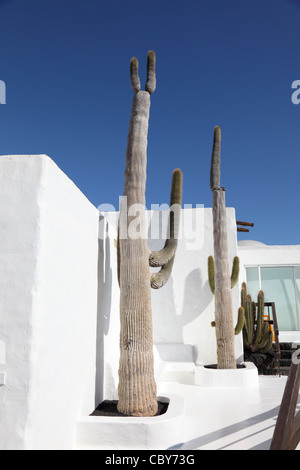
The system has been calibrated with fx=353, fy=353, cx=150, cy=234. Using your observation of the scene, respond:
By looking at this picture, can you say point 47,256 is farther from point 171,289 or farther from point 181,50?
point 181,50

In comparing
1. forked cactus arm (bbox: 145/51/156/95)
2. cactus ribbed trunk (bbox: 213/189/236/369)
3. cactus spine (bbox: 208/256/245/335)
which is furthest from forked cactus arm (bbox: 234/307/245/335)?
forked cactus arm (bbox: 145/51/156/95)

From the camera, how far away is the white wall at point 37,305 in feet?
9.05

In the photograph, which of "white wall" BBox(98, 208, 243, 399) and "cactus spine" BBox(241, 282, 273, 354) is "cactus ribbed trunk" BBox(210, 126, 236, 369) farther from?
"cactus spine" BBox(241, 282, 273, 354)

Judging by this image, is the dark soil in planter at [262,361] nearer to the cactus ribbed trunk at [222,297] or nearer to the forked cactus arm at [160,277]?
the cactus ribbed trunk at [222,297]

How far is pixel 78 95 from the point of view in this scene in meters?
9.27

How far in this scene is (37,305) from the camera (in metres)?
2.88

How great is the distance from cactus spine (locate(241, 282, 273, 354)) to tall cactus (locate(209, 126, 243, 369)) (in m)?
1.36

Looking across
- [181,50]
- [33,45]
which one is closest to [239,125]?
[181,50]

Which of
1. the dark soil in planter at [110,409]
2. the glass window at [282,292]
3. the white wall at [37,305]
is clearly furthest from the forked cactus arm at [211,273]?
the white wall at [37,305]

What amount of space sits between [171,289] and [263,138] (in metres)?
4.46

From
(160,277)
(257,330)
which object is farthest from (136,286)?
(257,330)

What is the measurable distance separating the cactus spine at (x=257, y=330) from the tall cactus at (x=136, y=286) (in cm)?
511

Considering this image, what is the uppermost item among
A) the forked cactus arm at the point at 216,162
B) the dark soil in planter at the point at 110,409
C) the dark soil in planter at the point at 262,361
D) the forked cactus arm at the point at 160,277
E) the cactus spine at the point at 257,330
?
the forked cactus arm at the point at 216,162

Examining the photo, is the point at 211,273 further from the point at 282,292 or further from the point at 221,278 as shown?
the point at 282,292
